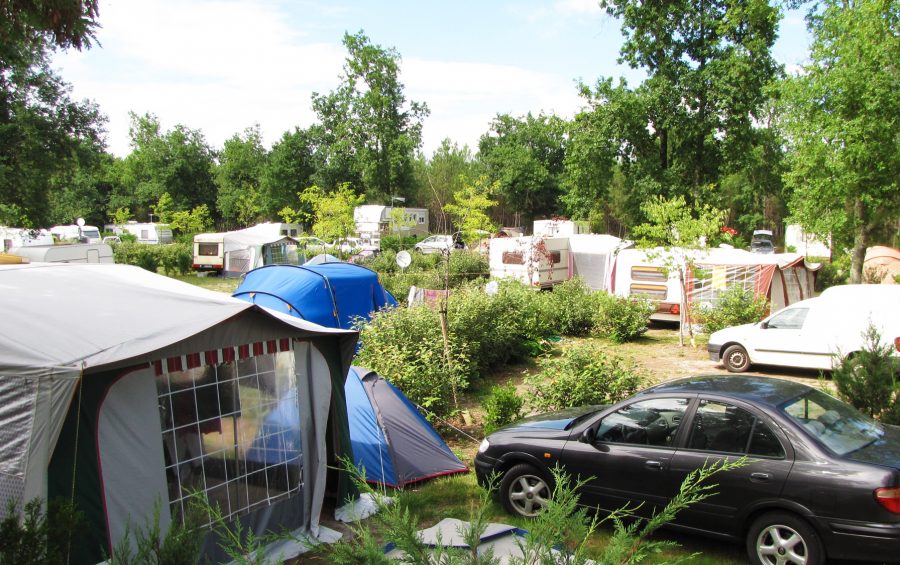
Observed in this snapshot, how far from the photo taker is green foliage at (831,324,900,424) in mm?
7227

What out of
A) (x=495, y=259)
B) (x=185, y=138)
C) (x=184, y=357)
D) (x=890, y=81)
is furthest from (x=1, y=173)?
(x=185, y=138)

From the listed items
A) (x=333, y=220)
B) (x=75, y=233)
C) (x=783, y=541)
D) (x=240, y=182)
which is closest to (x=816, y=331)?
(x=783, y=541)

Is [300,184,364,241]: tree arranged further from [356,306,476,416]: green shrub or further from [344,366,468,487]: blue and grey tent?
[344,366,468,487]: blue and grey tent

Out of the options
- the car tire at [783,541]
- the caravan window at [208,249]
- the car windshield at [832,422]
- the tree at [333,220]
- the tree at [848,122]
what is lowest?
the car tire at [783,541]

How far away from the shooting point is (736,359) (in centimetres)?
1191

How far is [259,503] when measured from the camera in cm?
546

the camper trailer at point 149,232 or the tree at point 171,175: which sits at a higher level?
the tree at point 171,175

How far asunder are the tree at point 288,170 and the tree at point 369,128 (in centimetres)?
138

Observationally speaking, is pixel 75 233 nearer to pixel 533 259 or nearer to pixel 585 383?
pixel 533 259

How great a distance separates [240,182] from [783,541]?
51910 mm

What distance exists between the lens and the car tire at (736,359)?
11.8 metres

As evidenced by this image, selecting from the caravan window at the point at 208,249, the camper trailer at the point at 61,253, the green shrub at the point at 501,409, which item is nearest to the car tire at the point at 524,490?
the green shrub at the point at 501,409

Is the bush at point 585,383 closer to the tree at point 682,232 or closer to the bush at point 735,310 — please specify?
the tree at point 682,232

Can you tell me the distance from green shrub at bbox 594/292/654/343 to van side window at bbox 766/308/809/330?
348 centimetres
